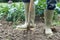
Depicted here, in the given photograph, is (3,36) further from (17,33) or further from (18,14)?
(18,14)

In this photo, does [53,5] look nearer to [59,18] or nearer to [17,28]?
[17,28]

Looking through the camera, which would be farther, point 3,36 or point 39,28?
point 39,28

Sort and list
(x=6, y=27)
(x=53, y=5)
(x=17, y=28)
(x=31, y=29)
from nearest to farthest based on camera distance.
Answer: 1. (x=53, y=5)
2. (x=31, y=29)
3. (x=17, y=28)
4. (x=6, y=27)

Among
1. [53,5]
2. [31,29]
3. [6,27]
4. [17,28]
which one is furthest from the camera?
[6,27]

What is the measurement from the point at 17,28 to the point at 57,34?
56 cm

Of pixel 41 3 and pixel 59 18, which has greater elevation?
pixel 41 3

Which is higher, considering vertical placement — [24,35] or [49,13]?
[49,13]

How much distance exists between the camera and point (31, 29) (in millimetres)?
2840

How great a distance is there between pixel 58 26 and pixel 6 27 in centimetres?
76

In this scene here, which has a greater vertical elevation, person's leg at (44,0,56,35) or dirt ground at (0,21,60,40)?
person's leg at (44,0,56,35)

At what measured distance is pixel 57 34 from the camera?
2889 millimetres

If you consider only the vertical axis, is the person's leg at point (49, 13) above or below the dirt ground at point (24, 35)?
above

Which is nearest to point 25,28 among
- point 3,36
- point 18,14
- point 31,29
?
point 31,29

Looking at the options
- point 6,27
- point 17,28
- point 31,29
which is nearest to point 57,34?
point 31,29
